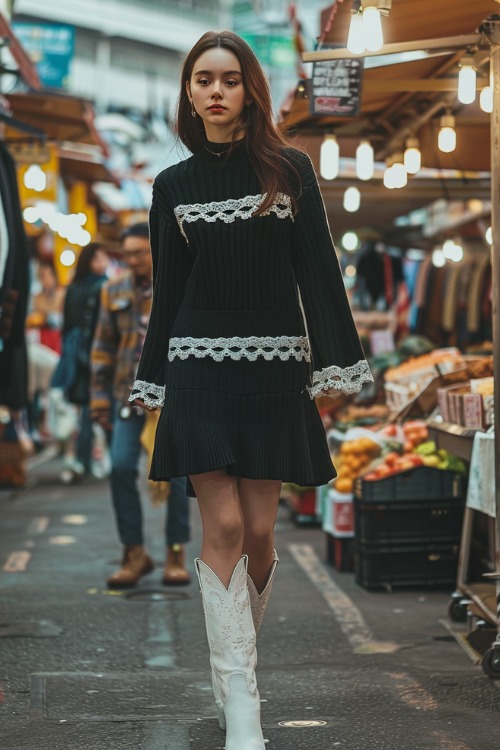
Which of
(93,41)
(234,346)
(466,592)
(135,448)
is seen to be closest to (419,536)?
(466,592)

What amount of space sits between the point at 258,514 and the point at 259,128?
1206 mm

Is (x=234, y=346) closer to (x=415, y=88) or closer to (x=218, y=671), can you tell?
(x=218, y=671)

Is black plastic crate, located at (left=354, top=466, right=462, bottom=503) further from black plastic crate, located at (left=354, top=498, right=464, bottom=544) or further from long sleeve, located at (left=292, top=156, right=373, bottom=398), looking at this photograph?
long sleeve, located at (left=292, top=156, right=373, bottom=398)

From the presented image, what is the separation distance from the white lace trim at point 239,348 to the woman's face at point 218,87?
2.21ft

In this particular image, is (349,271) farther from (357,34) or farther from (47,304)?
(357,34)

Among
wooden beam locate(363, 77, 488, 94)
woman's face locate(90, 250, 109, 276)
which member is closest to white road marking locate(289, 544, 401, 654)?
wooden beam locate(363, 77, 488, 94)

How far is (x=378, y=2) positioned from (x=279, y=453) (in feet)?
7.25

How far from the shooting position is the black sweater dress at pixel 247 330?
3.80 metres

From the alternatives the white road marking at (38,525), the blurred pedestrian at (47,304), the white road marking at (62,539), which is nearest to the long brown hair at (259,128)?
the white road marking at (62,539)

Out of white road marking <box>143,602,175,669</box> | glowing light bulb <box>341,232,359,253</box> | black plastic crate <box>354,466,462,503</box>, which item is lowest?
white road marking <box>143,602,175,669</box>

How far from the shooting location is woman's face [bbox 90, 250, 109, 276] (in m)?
13.1

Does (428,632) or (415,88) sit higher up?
(415,88)

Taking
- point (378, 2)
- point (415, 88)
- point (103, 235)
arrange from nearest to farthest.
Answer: point (378, 2) → point (415, 88) → point (103, 235)

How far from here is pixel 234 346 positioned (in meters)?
3.80
